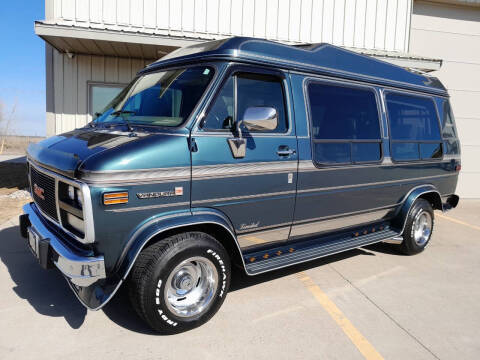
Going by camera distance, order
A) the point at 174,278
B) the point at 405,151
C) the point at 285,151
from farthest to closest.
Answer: the point at 405,151 → the point at 285,151 → the point at 174,278

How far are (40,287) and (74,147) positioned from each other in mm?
1746

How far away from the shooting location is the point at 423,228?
5898 mm

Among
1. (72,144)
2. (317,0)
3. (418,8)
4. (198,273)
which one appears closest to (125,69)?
(317,0)

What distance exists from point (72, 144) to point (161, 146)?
924 mm

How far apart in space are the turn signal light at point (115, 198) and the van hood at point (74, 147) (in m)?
0.34

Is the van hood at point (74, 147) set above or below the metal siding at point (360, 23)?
below

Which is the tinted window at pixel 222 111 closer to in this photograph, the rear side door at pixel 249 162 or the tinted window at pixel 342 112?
the rear side door at pixel 249 162

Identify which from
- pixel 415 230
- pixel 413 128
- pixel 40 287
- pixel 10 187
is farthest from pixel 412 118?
pixel 10 187

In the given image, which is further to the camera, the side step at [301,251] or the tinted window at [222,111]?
the side step at [301,251]

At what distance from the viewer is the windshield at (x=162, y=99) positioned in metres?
3.42

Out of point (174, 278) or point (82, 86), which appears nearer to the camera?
point (174, 278)

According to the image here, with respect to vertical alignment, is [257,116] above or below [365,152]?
above

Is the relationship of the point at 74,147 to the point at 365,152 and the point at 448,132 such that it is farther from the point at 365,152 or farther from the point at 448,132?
the point at 448,132

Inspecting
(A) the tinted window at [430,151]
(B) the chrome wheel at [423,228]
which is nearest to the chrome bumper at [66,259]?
(B) the chrome wheel at [423,228]
